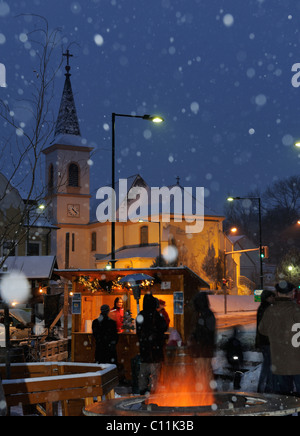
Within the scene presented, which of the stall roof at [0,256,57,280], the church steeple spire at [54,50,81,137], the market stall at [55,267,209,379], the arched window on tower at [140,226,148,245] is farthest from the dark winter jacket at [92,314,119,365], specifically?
the church steeple spire at [54,50,81,137]

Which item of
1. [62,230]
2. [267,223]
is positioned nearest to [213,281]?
[62,230]

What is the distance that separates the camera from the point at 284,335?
749 cm

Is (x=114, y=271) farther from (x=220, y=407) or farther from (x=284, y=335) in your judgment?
(x=220, y=407)

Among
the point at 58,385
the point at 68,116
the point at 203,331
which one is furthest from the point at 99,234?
the point at 58,385

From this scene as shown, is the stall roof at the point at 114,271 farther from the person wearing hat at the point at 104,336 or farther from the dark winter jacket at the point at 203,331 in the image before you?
the dark winter jacket at the point at 203,331

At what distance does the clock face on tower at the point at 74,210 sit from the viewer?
70.1 m

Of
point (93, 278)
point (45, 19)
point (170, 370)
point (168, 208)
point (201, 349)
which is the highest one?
point (168, 208)

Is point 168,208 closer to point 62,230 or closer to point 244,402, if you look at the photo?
point 62,230

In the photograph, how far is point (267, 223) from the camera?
309 ft

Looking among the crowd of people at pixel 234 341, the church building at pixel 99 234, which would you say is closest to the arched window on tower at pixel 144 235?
the church building at pixel 99 234

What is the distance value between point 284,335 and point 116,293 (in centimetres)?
1084

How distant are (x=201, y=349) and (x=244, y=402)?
296 centimetres

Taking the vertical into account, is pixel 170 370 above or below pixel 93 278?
below

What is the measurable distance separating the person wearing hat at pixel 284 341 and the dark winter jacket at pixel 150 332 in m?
2.91
